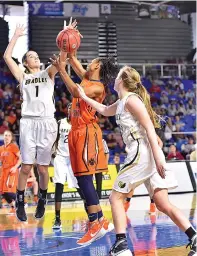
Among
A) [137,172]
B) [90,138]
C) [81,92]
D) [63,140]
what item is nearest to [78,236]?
[90,138]

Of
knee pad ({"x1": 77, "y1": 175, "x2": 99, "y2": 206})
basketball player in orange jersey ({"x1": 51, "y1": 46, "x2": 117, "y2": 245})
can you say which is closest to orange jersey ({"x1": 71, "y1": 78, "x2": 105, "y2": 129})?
basketball player in orange jersey ({"x1": 51, "y1": 46, "x2": 117, "y2": 245})

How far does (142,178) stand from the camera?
551 cm

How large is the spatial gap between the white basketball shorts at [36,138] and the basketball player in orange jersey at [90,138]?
0.48 meters

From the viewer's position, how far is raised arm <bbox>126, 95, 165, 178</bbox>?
5.29 meters

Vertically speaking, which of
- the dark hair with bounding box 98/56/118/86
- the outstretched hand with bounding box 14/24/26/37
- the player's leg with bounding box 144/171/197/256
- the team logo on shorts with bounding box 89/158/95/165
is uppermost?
the outstretched hand with bounding box 14/24/26/37

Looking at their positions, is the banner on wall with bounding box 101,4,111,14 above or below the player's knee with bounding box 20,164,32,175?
above

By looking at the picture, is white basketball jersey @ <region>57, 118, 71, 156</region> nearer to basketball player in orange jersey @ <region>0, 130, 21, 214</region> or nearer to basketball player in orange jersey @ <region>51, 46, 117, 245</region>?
basketball player in orange jersey @ <region>0, 130, 21, 214</region>

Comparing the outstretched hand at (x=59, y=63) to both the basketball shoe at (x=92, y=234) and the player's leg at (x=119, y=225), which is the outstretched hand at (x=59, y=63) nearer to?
the player's leg at (x=119, y=225)

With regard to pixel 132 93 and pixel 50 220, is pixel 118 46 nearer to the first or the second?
pixel 50 220

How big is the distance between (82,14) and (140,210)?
14.1 metres

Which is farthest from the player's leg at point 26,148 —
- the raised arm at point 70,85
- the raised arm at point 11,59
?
the raised arm at point 70,85

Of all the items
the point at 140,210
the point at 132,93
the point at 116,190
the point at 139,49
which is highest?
the point at 139,49

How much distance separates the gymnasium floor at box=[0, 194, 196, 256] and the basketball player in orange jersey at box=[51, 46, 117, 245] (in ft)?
1.39

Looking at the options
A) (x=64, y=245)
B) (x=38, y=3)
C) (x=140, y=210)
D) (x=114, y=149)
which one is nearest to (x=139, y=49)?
(x=38, y=3)
